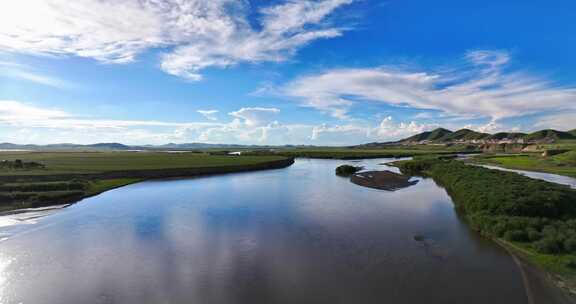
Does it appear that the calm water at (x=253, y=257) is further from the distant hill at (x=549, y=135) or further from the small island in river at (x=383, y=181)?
the distant hill at (x=549, y=135)

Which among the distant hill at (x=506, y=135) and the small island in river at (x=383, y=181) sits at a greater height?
the distant hill at (x=506, y=135)

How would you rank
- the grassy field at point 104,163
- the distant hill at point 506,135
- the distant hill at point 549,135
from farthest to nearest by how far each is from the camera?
the distant hill at point 506,135
the distant hill at point 549,135
the grassy field at point 104,163

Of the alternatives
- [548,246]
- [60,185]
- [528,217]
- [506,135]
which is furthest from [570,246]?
[506,135]

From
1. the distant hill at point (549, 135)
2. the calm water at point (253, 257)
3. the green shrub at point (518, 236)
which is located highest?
the distant hill at point (549, 135)

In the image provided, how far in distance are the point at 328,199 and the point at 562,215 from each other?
50.2 ft

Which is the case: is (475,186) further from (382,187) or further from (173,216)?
(173,216)

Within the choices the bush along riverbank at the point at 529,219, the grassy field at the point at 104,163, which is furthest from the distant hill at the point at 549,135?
the bush along riverbank at the point at 529,219

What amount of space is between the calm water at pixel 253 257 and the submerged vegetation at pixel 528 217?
1049mm

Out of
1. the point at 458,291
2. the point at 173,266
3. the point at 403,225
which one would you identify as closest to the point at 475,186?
the point at 403,225

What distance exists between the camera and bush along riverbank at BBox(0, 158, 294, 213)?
24.4 metres

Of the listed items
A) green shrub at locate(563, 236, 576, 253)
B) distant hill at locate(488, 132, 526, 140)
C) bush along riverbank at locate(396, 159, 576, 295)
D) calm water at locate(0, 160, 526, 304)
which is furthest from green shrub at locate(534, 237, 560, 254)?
distant hill at locate(488, 132, 526, 140)

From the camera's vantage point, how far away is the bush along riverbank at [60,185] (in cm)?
2438

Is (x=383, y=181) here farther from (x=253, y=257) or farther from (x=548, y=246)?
(x=253, y=257)

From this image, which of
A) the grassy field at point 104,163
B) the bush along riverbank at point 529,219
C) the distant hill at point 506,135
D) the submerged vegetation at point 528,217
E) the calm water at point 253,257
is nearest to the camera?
the calm water at point 253,257
